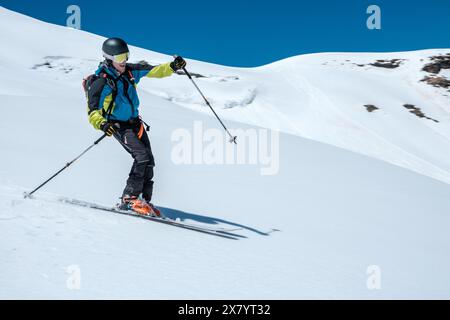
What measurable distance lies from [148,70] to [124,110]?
0.76 metres

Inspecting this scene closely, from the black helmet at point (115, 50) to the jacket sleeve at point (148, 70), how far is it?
38 cm

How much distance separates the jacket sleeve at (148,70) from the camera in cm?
546

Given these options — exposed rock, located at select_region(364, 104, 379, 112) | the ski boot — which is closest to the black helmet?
the ski boot

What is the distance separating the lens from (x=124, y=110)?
203 inches

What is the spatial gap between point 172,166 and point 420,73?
3589 cm

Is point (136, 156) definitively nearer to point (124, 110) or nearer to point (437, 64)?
point (124, 110)

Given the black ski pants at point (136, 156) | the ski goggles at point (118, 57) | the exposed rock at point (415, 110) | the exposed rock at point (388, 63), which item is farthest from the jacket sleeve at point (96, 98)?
the exposed rock at point (388, 63)

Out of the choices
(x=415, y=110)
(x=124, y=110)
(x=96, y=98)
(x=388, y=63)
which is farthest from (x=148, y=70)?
(x=388, y=63)

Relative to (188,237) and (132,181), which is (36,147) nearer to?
(132,181)

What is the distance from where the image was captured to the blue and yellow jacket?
4820mm

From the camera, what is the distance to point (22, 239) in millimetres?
3518

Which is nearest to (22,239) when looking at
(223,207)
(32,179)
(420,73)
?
(32,179)

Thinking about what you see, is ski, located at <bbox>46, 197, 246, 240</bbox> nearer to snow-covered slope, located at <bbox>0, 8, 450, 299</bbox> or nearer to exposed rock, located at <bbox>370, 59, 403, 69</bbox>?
snow-covered slope, located at <bbox>0, 8, 450, 299</bbox>
